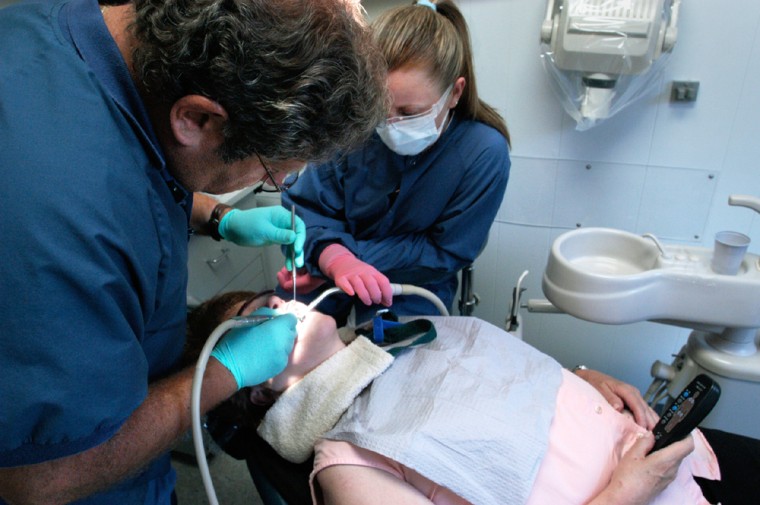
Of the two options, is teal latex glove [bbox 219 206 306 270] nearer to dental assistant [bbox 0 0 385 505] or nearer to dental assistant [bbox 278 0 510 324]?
dental assistant [bbox 278 0 510 324]

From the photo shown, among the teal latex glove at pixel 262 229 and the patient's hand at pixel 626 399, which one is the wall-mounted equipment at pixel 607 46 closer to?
the patient's hand at pixel 626 399

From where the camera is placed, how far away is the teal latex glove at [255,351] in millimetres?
918

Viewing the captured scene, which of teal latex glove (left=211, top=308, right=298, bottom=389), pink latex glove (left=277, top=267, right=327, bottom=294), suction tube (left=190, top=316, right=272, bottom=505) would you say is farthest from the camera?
pink latex glove (left=277, top=267, right=327, bottom=294)

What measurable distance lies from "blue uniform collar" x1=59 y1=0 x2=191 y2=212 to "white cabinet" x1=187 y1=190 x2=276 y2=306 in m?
1.00

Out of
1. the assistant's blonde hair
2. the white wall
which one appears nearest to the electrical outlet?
the white wall

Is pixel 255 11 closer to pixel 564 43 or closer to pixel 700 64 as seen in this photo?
pixel 564 43

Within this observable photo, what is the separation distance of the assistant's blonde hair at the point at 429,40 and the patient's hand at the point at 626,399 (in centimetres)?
86

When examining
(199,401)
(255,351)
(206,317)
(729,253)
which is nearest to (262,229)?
(206,317)

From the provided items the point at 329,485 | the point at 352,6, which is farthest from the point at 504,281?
the point at 352,6

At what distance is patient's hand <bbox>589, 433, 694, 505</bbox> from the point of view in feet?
3.07

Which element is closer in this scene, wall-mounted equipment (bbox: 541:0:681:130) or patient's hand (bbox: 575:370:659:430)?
patient's hand (bbox: 575:370:659:430)

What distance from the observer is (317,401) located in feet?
3.60

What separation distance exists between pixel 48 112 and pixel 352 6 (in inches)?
17.1

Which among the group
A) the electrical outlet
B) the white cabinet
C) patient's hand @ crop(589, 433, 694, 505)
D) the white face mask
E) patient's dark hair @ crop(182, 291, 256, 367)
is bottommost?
the white cabinet
